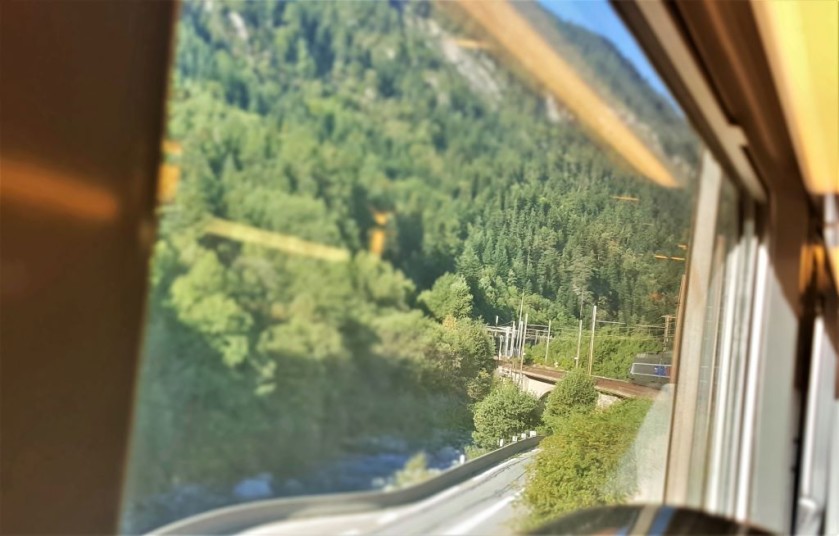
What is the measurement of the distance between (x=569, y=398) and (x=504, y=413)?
7 centimetres

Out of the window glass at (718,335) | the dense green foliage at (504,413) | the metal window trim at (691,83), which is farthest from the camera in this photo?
the window glass at (718,335)

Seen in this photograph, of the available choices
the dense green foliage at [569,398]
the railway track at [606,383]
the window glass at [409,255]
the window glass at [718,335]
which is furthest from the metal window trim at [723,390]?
the dense green foliage at [569,398]

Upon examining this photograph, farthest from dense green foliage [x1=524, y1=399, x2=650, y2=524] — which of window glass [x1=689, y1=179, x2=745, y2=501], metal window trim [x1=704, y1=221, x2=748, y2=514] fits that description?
metal window trim [x1=704, y1=221, x2=748, y2=514]

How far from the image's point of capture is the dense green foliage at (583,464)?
54 centimetres

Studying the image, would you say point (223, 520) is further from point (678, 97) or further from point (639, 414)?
point (678, 97)

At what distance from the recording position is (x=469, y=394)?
0.53 metres

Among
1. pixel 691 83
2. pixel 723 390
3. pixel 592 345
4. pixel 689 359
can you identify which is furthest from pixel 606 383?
pixel 723 390

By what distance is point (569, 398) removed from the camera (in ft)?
1.79

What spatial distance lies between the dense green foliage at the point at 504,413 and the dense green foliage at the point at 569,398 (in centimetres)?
2

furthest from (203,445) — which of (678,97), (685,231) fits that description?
(678,97)

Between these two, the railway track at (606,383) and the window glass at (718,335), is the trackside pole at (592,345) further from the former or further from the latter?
the window glass at (718,335)

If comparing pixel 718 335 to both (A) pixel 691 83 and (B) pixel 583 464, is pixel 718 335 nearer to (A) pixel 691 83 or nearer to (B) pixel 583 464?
(A) pixel 691 83

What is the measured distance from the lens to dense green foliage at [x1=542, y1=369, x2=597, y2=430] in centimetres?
53

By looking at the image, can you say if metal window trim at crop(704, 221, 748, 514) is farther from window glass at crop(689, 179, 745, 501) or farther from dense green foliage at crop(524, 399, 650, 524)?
dense green foliage at crop(524, 399, 650, 524)
